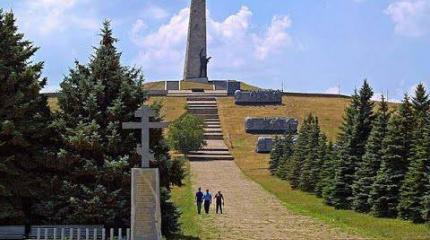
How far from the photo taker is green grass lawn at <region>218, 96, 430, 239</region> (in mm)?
21734

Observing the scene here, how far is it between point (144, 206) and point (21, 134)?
4.13 meters

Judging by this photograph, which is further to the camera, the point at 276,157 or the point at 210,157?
the point at 210,157

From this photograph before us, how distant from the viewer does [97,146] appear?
17.6m

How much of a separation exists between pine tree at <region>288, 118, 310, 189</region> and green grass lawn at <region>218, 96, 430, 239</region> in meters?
0.64

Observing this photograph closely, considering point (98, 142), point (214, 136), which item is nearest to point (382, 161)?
point (98, 142)

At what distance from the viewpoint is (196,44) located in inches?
3238

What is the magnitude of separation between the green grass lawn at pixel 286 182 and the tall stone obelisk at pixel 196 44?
16.5 ft

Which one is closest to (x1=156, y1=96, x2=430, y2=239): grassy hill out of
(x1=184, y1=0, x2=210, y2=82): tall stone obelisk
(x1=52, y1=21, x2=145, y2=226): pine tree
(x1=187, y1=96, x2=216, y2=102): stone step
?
(x1=187, y1=96, x2=216, y2=102): stone step

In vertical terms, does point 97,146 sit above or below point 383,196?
above

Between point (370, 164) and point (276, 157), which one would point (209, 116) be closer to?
point (276, 157)

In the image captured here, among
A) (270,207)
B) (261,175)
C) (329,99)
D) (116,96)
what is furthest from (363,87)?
(329,99)

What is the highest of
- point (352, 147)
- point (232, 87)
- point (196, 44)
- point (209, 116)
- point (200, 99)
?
point (196, 44)

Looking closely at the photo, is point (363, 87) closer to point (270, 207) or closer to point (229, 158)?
point (270, 207)

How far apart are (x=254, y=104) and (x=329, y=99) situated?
450 inches
